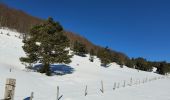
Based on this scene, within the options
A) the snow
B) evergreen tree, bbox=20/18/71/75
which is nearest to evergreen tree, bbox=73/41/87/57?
the snow

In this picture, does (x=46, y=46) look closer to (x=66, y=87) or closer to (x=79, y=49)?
(x=66, y=87)

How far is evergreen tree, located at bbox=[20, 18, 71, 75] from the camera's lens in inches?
1678

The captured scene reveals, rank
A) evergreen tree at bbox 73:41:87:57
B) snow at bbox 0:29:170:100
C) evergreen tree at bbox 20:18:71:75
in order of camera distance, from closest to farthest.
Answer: snow at bbox 0:29:170:100 < evergreen tree at bbox 20:18:71:75 < evergreen tree at bbox 73:41:87:57

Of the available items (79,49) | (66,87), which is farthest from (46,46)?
(79,49)

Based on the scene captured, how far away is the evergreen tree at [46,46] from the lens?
42.6m

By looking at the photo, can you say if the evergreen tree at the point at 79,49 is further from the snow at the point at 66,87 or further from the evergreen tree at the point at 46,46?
the evergreen tree at the point at 46,46

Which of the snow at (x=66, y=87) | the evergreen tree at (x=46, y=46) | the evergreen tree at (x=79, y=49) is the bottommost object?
the snow at (x=66, y=87)

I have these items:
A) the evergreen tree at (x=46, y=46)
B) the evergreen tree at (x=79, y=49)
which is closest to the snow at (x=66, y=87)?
the evergreen tree at (x=46, y=46)

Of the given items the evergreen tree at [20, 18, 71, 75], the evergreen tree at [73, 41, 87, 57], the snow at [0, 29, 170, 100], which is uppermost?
the evergreen tree at [73, 41, 87, 57]

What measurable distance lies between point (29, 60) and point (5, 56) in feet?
45.0

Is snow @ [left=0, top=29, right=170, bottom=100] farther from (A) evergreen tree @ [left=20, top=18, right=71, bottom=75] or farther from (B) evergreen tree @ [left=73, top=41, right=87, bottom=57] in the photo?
(B) evergreen tree @ [left=73, top=41, right=87, bottom=57]

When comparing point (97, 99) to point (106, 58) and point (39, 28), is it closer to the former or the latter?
point (39, 28)

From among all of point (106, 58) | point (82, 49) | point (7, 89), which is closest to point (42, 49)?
point (7, 89)

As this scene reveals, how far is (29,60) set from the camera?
43750 mm
